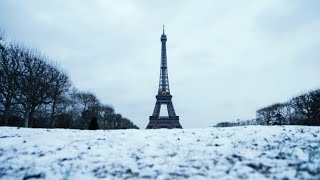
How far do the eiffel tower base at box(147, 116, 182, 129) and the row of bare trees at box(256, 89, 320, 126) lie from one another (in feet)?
66.7

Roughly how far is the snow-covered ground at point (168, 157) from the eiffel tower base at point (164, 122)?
55.0 meters

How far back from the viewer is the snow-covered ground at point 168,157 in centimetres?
592

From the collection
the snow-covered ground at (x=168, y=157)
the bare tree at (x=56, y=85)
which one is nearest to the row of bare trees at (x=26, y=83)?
the bare tree at (x=56, y=85)

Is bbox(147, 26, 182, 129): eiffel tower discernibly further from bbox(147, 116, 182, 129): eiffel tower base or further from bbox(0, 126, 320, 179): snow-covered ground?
bbox(0, 126, 320, 179): snow-covered ground

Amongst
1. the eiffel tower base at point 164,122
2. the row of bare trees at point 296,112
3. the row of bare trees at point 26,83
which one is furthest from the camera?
the eiffel tower base at point 164,122

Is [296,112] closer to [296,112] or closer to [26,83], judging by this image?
[296,112]

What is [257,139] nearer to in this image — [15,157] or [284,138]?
[284,138]

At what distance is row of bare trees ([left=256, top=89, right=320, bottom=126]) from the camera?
37.5 meters

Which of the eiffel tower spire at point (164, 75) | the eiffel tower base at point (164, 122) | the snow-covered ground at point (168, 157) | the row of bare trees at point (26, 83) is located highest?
the eiffel tower spire at point (164, 75)

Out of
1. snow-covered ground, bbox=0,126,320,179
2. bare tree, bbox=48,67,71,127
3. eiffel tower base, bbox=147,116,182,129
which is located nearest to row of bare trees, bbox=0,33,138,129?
bare tree, bbox=48,67,71,127

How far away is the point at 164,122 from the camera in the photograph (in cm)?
6612

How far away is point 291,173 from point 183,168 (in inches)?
99.6

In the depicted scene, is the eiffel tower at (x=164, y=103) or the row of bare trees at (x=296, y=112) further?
the eiffel tower at (x=164, y=103)

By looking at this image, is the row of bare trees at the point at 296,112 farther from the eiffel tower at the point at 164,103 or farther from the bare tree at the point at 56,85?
the bare tree at the point at 56,85
